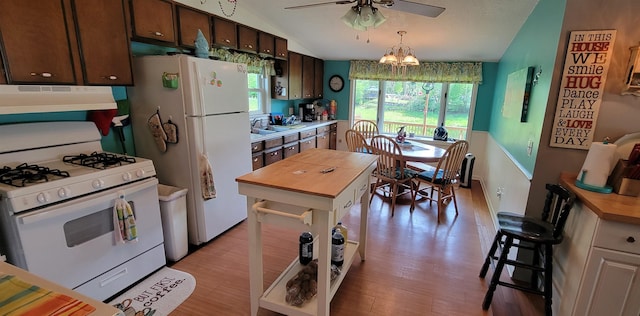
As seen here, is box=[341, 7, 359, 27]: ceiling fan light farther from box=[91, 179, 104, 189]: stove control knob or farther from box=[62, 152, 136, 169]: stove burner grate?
box=[91, 179, 104, 189]: stove control knob

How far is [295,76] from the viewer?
4777mm

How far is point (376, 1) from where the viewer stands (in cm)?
187

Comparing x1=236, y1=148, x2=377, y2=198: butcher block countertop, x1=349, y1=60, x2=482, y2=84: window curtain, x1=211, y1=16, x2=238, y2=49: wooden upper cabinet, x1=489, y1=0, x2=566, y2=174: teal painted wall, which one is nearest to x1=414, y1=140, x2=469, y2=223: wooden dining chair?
x1=489, y1=0, x2=566, y2=174: teal painted wall

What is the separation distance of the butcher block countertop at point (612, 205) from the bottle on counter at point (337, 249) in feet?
4.65

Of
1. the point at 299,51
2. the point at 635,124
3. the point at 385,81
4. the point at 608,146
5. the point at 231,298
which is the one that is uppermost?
the point at 299,51

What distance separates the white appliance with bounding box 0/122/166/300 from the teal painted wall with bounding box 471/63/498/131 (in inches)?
191

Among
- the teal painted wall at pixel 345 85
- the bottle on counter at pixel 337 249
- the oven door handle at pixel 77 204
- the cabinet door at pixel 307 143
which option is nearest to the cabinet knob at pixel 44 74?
the oven door handle at pixel 77 204

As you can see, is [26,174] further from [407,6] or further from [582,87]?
[582,87]

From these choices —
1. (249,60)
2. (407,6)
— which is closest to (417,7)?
(407,6)

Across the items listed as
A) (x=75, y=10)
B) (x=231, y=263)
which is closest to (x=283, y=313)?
(x=231, y=263)

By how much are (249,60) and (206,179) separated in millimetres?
1903

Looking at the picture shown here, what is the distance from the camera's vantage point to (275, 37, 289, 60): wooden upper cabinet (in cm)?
410

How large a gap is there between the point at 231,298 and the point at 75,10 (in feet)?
7.00

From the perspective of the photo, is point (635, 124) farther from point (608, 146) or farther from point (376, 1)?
point (376, 1)
